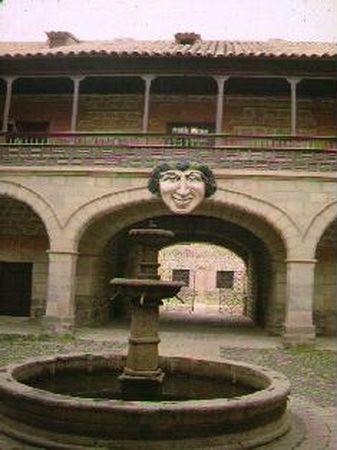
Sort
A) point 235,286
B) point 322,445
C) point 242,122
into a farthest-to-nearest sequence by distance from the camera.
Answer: point 235,286
point 242,122
point 322,445

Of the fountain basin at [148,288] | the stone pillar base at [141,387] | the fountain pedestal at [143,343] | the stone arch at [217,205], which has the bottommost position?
the stone pillar base at [141,387]

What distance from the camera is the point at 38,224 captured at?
52.1 ft

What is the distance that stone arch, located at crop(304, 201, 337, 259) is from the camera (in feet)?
43.2

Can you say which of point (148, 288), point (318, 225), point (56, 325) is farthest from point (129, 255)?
point (148, 288)

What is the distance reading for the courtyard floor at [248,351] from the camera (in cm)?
567

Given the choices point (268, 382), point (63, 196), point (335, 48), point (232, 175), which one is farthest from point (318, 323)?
point (268, 382)

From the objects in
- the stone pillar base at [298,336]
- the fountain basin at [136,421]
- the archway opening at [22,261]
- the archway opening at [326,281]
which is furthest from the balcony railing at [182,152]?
the fountain basin at [136,421]

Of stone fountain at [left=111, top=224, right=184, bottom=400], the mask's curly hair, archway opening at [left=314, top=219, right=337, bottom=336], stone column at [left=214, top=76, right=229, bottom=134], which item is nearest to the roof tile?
stone column at [left=214, top=76, right=229, bottom=134]

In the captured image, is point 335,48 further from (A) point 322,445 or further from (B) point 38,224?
(A) point 322,445

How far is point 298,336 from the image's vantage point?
42.0ft

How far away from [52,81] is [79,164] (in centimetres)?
A: 273

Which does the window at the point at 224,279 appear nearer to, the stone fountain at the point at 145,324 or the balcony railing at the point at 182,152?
the balcony railing at the point at 182,152

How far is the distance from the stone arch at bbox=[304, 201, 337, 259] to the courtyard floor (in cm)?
219

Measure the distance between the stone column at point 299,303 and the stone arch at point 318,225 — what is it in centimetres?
33
